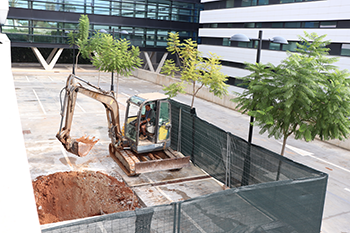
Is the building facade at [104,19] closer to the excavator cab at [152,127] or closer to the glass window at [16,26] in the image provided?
the glass window at [16,26]

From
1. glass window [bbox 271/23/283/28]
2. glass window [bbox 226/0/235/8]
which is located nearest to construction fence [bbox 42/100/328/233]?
glass window [bbox 271/23/283/28]

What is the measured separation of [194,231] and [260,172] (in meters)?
4.17

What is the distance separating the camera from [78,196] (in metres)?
9.42

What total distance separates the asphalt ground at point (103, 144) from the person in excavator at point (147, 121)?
1.67 meters

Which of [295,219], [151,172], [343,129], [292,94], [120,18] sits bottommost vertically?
[151,172]

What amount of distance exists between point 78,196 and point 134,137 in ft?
10.9

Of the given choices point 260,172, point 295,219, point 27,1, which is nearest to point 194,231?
point 295,219

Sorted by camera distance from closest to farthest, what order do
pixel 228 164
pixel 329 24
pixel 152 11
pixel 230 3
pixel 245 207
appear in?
pixel 245 207 → pixel 228 164 → pixel 329 24 → pixel 230 3 → pixel 152 11

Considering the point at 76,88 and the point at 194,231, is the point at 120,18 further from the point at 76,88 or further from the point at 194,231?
the point at 194,231

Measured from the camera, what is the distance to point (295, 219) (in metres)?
7.16

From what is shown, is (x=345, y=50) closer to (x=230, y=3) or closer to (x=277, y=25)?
(x=277, y=25)

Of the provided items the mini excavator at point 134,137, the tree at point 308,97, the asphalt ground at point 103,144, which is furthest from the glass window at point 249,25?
the tree at point 308,97

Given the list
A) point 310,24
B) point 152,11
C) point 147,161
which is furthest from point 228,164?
point 152,11

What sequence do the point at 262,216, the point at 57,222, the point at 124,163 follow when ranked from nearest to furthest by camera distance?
the point at 262,216
the point at 57,222
the point at 124,163
